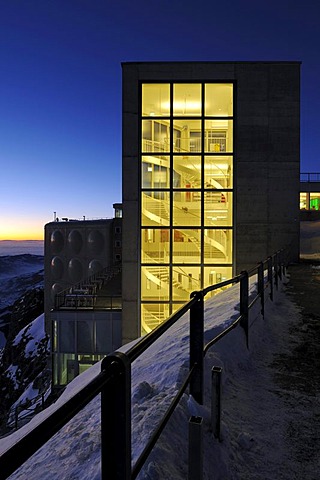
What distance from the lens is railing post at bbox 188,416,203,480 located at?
2.38 meters

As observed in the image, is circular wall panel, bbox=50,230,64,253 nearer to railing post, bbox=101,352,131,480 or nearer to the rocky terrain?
the rocky terrain

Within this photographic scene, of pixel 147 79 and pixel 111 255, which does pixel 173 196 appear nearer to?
pixel 147 79

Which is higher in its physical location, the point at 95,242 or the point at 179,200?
the point at 179,200

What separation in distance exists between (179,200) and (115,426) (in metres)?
22.3

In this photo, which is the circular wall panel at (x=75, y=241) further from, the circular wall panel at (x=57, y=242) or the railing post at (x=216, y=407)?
the railing post at (x=216, y=407)

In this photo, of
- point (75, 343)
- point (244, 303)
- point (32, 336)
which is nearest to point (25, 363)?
point (32, 336)

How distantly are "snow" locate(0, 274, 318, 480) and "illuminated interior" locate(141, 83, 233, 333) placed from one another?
17.9 metres

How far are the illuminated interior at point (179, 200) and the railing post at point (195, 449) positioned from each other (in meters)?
20.9

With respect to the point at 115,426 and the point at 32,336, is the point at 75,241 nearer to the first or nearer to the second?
the point at 32,336

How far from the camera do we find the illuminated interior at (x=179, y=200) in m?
23.3

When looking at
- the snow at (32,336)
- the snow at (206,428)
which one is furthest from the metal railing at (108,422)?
the snow at (32,336)

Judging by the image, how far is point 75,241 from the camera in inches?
1815

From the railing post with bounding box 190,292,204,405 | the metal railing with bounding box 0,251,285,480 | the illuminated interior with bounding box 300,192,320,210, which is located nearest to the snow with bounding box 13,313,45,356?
the railing post with bounding box 190,292,204,405

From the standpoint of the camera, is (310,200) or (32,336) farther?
(310,200)
